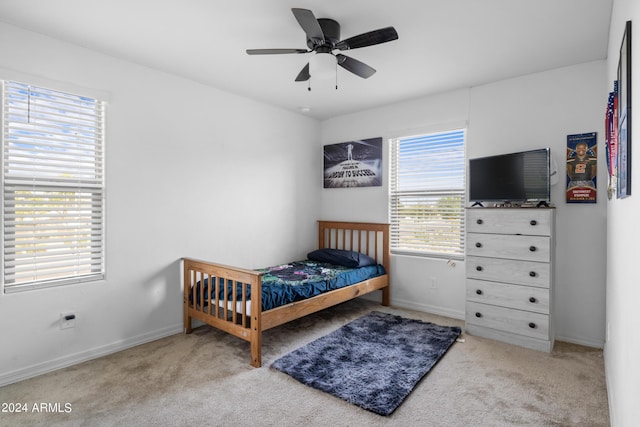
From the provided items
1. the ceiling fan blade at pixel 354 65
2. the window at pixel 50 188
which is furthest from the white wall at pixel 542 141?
the window at pixel 50 188

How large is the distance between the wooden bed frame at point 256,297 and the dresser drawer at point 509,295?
1141 mm

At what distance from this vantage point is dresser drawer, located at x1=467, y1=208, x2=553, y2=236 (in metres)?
2.92

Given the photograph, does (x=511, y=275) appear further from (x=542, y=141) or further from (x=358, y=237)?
(x=358, y=237)

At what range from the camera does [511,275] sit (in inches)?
121

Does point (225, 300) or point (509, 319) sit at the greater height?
point (225, 300)

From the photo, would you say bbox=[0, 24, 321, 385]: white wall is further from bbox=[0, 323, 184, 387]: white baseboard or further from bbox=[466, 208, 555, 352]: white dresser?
bbox=[466, 208, 555, 352]: white dresser

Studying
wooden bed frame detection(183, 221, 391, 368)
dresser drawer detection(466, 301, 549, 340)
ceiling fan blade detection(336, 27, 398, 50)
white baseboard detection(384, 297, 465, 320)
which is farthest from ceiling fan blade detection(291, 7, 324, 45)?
white baseboard detection(384, 297, 465, 320)

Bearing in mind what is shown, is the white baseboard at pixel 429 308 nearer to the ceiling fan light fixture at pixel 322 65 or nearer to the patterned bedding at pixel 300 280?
the patterned bedding at pixel 300 280

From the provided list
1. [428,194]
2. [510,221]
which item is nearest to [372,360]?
[510,221]

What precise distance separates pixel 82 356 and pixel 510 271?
11.9 ft

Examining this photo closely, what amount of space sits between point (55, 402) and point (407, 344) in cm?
257

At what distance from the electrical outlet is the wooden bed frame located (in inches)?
35.0

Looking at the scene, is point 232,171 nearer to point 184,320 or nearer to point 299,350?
point 184,320

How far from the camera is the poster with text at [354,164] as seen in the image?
4477 millimetres
